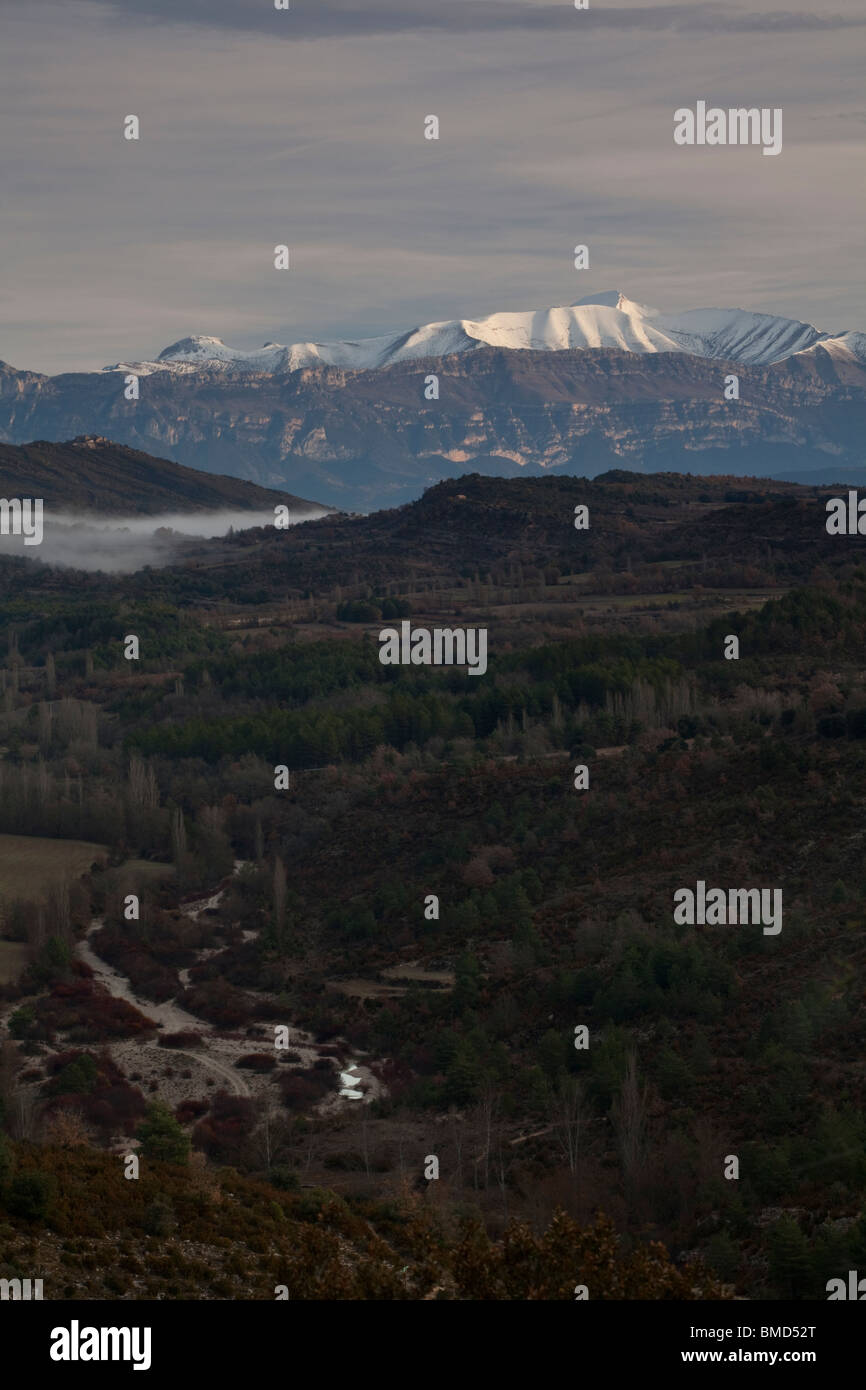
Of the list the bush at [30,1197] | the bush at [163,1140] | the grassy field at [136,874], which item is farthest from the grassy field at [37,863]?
the bush at [30,1197]

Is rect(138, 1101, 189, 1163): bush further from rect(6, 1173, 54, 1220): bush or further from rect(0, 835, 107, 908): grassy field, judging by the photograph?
rect(0, 835, 107, 908): grassy field

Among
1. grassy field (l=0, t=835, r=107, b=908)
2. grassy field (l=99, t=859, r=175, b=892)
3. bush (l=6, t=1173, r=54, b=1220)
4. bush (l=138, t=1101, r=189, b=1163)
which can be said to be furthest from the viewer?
grassy field (l=99, t=859, r=175, b=892)

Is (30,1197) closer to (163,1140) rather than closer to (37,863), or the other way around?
(163,1140)

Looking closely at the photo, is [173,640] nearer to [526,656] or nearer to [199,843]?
[526,656]

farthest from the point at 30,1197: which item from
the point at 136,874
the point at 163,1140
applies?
the point at 136,874

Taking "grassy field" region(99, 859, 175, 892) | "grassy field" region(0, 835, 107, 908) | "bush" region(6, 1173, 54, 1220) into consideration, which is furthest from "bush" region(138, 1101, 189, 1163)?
"grassy field" region(99, 859, 175, 892)

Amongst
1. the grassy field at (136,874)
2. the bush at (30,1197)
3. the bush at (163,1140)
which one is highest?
the grassy field at (136,874)

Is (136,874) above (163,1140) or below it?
above

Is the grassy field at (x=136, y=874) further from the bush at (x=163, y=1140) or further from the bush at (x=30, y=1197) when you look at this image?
the bush at (x=30, y=1197)

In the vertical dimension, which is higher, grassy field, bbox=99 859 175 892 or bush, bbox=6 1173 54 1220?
grassy field, bbox=99 859 175 892
